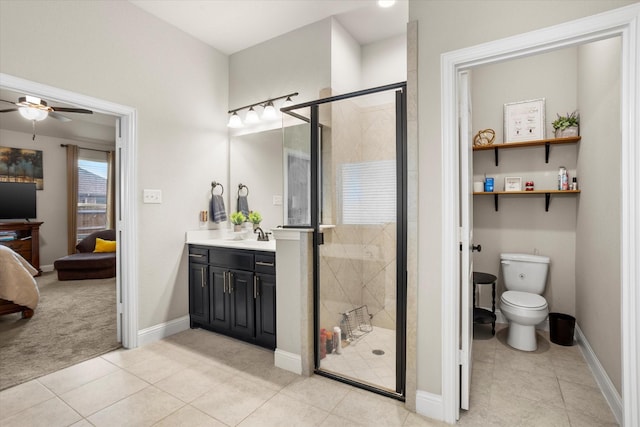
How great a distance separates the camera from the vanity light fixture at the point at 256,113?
10.8 feet

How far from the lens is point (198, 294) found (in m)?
3.17

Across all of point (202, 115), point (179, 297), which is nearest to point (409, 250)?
point (179, 297)

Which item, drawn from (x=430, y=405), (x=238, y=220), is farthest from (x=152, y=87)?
(x=430, y=405)

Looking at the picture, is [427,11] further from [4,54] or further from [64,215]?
[64,215]

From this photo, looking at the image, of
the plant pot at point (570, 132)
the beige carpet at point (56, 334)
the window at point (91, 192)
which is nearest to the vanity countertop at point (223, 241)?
the beige carpet at point (56, 334)

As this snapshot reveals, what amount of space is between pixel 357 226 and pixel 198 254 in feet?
5.88

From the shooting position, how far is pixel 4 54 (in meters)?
2.07

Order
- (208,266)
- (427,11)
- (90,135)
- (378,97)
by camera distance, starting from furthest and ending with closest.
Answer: (90,135), (208,266), (378,97), (427,11)

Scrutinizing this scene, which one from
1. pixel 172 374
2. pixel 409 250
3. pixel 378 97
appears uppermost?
pixel 378 97

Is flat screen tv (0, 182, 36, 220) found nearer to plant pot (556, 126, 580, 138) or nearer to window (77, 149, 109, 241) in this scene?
window (77, 149, 109, 241)

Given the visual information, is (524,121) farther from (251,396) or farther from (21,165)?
(21,165)

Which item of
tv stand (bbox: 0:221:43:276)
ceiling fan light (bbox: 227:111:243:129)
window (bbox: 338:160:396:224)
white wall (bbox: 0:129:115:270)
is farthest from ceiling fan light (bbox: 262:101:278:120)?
white wall (bbox: 0:129:115:270)

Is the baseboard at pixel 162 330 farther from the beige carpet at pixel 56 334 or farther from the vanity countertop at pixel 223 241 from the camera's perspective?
the vanity countertop at pixel 223 241

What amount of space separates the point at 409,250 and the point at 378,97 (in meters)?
1.01
